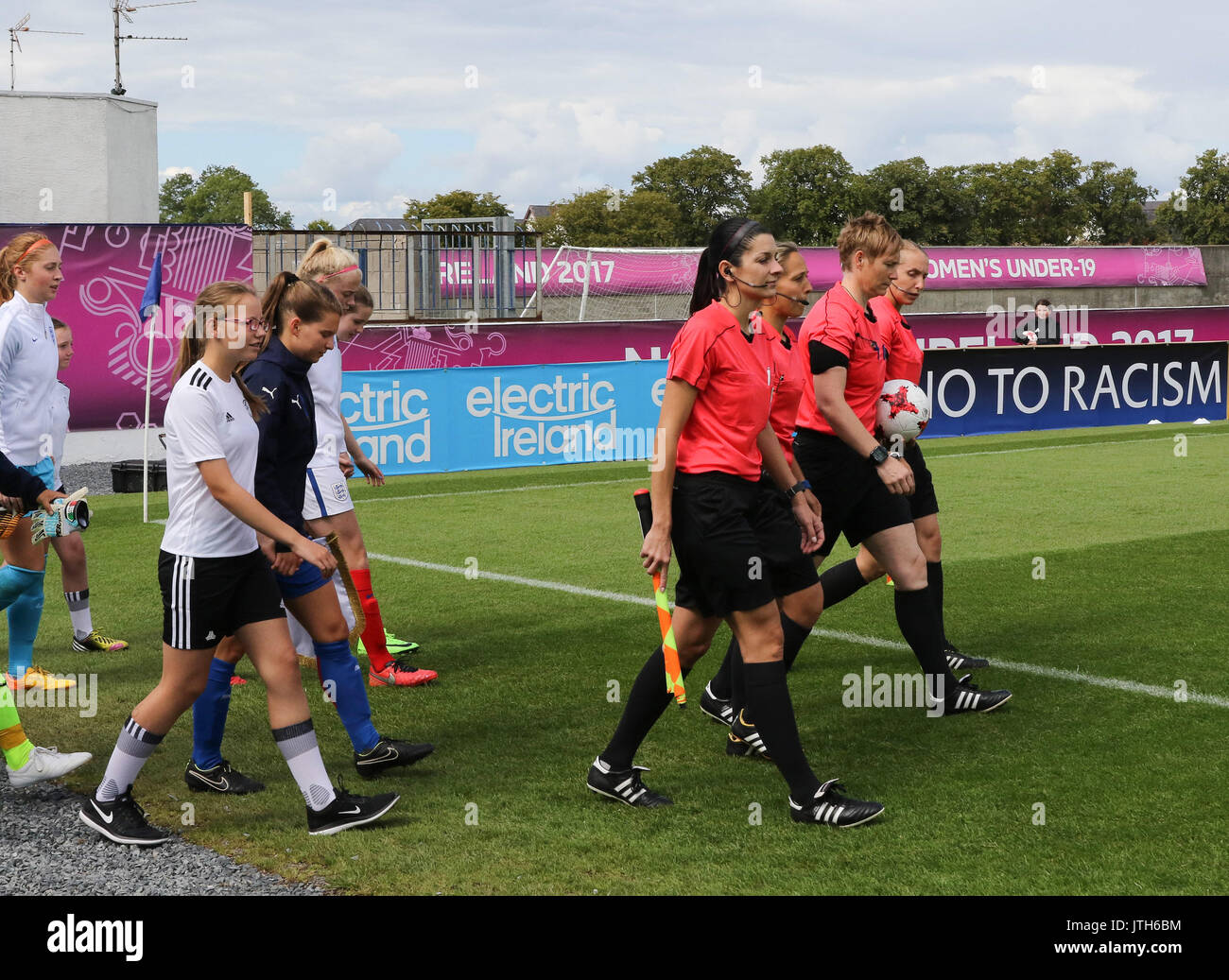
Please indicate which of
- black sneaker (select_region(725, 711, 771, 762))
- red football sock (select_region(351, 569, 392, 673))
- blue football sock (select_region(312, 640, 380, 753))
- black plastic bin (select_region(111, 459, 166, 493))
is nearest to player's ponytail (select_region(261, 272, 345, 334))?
blue football sock (select_region(312, 640, 380, 753))

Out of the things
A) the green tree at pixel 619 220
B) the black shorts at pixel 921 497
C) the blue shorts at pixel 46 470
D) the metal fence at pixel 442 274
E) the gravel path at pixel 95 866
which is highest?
the green tree at pixel 619 220

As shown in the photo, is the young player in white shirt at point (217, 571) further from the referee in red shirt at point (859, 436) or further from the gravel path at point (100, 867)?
the referee in red shirt at point (859, 436)

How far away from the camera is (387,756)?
18.1 feet

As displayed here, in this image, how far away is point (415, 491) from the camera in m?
16.0

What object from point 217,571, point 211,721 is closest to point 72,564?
point 211,721

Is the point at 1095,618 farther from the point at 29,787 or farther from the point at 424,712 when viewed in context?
the point at 29,787

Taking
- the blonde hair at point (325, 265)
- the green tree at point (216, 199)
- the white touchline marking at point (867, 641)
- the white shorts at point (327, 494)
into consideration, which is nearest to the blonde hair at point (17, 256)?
the blonde hair at point (325, 265)

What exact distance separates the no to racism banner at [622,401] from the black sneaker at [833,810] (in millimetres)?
10932

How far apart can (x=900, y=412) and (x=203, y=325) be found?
3296 millimetres

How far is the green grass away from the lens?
4.44 m

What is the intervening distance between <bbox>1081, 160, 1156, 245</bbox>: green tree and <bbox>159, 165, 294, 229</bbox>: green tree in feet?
200

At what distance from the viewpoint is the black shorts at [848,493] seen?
6.13m

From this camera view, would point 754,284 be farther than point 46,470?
No

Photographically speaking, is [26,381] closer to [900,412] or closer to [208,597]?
[208,597]
